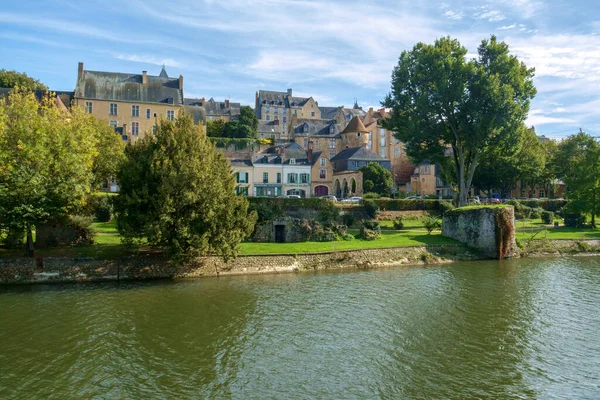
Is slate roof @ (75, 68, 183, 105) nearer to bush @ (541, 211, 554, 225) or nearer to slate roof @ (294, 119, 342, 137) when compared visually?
slate roof @ (294, 119, 342, 137)

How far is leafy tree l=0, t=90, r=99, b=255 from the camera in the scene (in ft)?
80.6

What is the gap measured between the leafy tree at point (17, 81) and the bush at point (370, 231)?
49.0m

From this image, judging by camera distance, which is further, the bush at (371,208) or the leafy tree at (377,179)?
the leafy tree at (377,179)

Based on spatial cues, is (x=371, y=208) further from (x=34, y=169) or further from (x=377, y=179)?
(x=34, y=169)

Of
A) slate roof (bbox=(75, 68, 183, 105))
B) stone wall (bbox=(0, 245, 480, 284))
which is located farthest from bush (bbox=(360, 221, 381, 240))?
slate roof (bbox=(75, 68, 183, 105))

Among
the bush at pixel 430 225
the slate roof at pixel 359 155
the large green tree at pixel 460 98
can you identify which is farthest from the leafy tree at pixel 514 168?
the bush at pixel 430 225

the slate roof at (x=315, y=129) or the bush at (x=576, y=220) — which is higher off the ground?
the slate roof at (x=315, y=129)

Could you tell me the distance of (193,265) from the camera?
27.8 m

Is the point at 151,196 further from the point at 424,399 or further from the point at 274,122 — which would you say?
the point at 274,122

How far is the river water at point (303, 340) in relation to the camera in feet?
41.1

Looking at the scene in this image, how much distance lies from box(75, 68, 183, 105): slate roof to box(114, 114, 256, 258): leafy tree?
4085cm

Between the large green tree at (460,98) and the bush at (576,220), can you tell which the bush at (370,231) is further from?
the bush at (576,220)

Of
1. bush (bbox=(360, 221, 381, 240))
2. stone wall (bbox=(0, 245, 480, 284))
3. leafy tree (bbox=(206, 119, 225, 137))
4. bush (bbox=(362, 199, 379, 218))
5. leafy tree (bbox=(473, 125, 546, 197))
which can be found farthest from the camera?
leafy tree (bbox=(206, 119, 225, 137))

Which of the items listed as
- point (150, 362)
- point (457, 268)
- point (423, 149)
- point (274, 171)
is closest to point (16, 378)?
point (150, 362)
